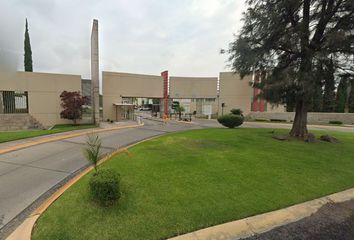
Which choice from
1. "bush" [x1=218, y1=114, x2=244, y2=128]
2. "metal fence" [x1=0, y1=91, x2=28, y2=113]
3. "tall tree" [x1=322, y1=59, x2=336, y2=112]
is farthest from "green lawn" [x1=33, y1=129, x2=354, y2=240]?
"metal fence" [x1=0, y1=91, x2=28, y2=113]

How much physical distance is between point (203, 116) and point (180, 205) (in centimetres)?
3224

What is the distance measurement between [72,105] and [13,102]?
5.82 m

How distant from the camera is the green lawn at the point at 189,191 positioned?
3248mm

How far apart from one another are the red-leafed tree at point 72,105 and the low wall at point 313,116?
A: 25.4m

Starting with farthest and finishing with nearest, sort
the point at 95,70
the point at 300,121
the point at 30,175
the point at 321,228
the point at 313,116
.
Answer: the point at 313,116 < the point at 95,70 < the point at 300,121 < the point at 30,175 < the point at 321,228

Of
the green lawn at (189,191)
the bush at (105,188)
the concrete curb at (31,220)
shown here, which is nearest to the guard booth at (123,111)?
the green lawn at (189,191)

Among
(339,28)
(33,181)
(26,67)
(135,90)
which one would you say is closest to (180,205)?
(33,181)

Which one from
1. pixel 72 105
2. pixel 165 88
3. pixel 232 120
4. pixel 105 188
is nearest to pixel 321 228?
pixel 105 188

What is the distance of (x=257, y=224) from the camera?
11.3ft

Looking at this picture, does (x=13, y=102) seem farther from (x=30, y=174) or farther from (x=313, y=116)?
(x=313, y=116)

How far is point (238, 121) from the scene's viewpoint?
53.7 feet

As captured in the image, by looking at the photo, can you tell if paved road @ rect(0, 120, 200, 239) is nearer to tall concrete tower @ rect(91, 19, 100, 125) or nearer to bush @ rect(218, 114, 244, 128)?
bush @ rect(218, 114, 244, 128)

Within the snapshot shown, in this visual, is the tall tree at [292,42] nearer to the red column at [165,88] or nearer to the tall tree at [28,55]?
the red column at [165,88]

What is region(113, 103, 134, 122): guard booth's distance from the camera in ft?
86.9
